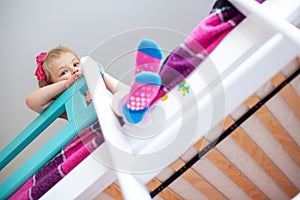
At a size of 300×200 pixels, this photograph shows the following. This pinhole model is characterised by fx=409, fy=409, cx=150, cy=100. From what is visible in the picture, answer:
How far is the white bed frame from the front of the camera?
0.65 metres

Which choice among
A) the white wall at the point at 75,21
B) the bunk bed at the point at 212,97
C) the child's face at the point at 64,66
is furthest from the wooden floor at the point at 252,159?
the white wall at the point at 75,21

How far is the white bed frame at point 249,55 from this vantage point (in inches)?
25.4

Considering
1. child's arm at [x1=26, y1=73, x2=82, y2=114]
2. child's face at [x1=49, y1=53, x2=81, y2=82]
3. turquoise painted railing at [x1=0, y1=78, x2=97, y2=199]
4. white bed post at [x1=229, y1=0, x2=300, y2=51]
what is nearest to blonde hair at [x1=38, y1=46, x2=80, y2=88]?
child's face at [x1=49, y1=53, x2=81, y2=82]

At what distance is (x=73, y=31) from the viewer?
1.82 m

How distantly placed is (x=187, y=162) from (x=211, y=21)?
0.88 ft

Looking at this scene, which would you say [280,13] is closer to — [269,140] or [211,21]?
[211,21]

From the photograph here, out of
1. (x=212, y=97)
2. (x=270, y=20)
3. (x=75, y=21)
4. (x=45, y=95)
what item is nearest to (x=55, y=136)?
(x=45, y=95)

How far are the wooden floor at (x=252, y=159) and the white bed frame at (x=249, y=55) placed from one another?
6 centimetres

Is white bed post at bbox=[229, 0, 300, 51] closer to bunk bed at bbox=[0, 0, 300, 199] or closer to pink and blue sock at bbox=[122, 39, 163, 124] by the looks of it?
bunk bed at bbox=[0, 0, 300, 199]

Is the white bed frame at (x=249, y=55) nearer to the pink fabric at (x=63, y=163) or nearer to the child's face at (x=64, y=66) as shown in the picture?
the pink fabric at (x=63, y=163)

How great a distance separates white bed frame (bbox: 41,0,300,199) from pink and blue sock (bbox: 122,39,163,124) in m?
0.06

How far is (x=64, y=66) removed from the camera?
140 centimetres

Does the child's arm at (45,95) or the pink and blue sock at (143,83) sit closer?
the pink and blue sock at (143,83)

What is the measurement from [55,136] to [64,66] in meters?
0.48
